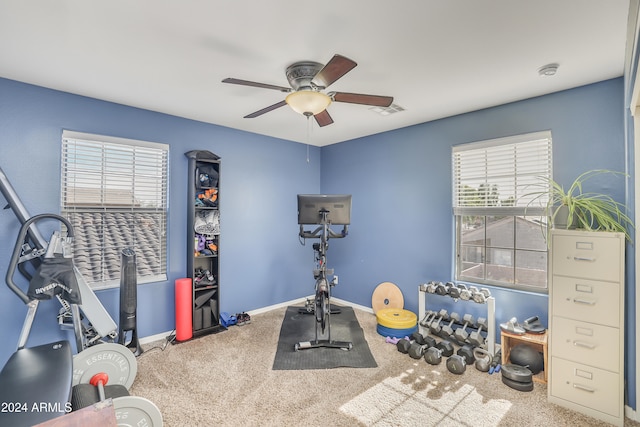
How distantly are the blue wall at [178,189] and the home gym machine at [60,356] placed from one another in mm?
283

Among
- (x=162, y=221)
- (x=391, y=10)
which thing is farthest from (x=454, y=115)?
(x=162, y=221)

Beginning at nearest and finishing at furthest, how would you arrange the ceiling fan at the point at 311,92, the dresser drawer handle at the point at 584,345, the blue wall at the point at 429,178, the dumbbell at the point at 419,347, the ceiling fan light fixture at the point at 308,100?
the ceiling fan at the point at 311,92 < the ceiling fan light fixture at the point at 308,100 < the dresser drawer handle at the point at 584,345 < the blue wall at the point at 429,178 < the dumbbell at the point at 419,347

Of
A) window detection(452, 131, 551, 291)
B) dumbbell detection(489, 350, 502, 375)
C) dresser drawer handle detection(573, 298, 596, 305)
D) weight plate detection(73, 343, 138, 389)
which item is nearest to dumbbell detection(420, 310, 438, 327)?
window detection(452, 131, 551, 291)

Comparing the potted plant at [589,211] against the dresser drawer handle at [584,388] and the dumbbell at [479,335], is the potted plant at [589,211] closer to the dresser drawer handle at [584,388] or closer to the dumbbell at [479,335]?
the dresser drawer handle at [584,388]

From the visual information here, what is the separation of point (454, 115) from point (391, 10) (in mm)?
2156

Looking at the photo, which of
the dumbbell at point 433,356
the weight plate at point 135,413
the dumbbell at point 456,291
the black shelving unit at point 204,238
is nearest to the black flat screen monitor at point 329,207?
the black shelving unit at point 204,238

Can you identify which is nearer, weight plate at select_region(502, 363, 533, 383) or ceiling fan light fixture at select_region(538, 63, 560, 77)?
ceiling fan light fixture at select_region(538, 63, 560, 77)

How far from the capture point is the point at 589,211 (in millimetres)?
2395

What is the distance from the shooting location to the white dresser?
205 centimetres

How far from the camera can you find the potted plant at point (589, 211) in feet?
7.17

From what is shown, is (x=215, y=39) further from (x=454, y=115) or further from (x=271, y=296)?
(x=271, y=296)

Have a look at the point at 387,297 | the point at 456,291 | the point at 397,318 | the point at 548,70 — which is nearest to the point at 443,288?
the point at 456,291

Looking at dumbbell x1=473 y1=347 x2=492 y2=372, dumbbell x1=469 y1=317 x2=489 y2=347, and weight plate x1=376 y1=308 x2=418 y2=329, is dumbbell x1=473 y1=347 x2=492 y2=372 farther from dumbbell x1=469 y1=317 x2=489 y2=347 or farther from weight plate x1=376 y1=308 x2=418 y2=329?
weight plate x1=376 y1=308 x2=418 y2=329

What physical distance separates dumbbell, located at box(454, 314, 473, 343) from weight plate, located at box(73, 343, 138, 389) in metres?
3.06
